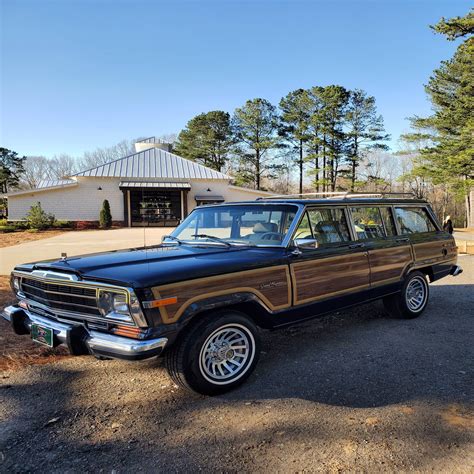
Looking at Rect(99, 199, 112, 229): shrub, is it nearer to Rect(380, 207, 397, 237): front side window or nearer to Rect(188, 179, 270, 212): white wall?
Rect(188, 179, 270, 212): white wall

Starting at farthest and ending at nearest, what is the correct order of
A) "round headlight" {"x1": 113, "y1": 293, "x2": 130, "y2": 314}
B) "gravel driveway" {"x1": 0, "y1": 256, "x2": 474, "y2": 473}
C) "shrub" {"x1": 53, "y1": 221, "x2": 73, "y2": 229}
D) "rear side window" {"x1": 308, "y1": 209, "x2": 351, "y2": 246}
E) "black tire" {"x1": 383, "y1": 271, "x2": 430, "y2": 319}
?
"shrub" {"x1": 53, "y1": 221, "x2": 73, "y2": 229}, "black tire" {"x1": 383, "y1": 271, "x2": 430, "y2": 319}, "rear side window" {"x1": 308, "y1": 209, "x2": 351, "y2": 246}, "round headlight" {"x1": 113, "y1": 293, "x2": 130, "y2": 314}, "gravel driveway" {"x1": 0, "y1": 256, "x2": 474, "y2": 473}

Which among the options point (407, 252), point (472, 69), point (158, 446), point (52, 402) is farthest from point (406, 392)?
point (472, 69)

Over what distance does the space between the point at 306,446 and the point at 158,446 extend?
105cm

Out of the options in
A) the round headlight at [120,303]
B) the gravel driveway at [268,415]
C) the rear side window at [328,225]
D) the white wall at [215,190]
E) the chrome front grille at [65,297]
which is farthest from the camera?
the white wall at [215,190]

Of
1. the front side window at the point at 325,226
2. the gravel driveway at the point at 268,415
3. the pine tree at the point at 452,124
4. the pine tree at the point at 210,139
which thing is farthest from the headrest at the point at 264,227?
the pine tree at the point at 210,139

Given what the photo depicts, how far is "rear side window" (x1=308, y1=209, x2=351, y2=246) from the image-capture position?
4.53m

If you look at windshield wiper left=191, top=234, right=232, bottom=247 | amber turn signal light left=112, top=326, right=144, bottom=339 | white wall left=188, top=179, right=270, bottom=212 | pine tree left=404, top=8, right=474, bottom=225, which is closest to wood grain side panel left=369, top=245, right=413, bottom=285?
windshield wiper left=191, top=234, right=232, bottom=247

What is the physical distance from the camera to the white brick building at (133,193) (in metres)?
30.4

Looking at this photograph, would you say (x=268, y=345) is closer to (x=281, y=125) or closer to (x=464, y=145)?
(x=464, y=145)

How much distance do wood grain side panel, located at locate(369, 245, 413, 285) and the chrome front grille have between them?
3450 millimetres

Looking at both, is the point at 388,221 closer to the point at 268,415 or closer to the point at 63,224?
the point at 268,415

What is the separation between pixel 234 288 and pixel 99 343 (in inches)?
48.0

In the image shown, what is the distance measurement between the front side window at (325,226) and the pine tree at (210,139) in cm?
4503

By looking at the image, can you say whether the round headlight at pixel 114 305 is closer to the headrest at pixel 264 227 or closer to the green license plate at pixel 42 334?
the green license plate at pixel 42 334
